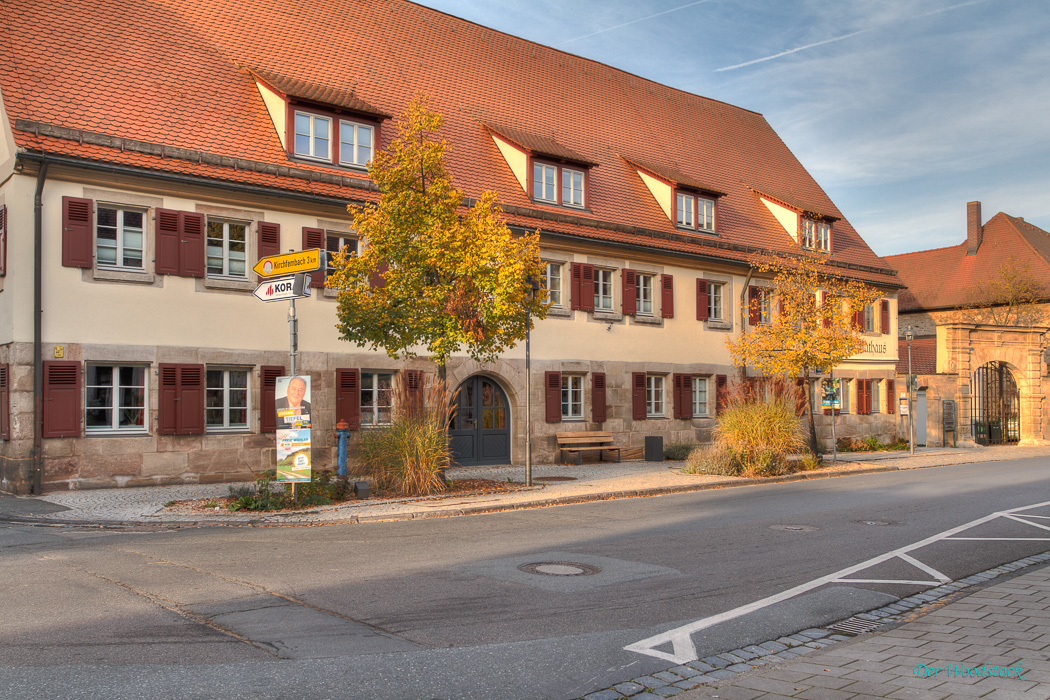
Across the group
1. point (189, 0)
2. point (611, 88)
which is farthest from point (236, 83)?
point (611, 88)

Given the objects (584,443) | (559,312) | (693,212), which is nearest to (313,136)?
(559,312)

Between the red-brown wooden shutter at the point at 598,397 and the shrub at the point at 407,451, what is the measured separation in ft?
30.0

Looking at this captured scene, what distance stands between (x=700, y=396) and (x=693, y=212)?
5.63 metres

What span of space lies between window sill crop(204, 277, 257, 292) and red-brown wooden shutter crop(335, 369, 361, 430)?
2.57 m

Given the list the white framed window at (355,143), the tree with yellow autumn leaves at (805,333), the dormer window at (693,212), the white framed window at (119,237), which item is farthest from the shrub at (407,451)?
the dormer window at (693,212)

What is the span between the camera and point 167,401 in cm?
1662

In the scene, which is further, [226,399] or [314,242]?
[314,242]

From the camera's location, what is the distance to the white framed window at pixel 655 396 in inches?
1009

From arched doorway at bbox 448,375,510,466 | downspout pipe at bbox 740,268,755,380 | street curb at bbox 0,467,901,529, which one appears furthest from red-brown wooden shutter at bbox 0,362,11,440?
downspout pipe at bbox 740,268,755,380

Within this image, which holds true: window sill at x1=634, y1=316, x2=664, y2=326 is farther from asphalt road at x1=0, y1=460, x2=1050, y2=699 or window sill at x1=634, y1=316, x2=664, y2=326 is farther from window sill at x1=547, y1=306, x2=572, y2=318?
asphalt road at x1=0, y1=460, x2=1050, y2=699

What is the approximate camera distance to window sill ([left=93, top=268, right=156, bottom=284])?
53.1 ft

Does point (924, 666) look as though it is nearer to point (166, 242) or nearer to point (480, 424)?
point (166, 242)

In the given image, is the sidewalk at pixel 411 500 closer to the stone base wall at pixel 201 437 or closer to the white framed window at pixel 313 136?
the stone base wall at pixel 201 437

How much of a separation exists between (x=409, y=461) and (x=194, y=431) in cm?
503
